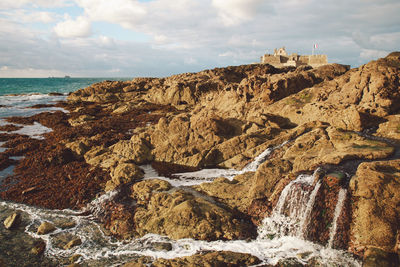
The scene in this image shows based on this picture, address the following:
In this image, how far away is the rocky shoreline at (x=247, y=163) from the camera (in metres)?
9.51

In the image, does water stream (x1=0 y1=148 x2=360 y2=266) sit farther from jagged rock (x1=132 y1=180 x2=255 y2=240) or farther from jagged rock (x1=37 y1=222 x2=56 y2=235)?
jagged rock (x1=132 y1=180 x2=255 y2=240)

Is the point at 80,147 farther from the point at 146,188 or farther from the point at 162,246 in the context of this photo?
→ the point at 162,246

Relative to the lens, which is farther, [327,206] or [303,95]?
[303,95]

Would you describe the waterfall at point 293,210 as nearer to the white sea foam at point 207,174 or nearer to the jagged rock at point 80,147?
the white sea foam at point 207,174

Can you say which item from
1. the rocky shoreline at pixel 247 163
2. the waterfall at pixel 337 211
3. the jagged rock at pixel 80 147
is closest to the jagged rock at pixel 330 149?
the rocky shoreline at pixel 247 163

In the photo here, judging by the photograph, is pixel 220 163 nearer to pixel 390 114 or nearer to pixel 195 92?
pixel 390 114

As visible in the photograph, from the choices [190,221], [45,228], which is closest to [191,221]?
[190,221]

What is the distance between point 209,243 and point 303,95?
1754cm

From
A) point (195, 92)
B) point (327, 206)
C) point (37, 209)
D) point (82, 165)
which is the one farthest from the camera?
point (195, 92)

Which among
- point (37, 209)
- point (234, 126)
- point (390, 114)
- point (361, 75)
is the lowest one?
point (37, 209)

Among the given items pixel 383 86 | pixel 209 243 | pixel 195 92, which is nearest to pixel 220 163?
pixel 209 243

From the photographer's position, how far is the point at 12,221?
465 inches

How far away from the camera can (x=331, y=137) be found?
567 inches

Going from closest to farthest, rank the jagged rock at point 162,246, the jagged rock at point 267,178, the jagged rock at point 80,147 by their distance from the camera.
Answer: the jagged rock at point 162,246, the jagged rock at point 267,178, the jagged rock at point 80,147
